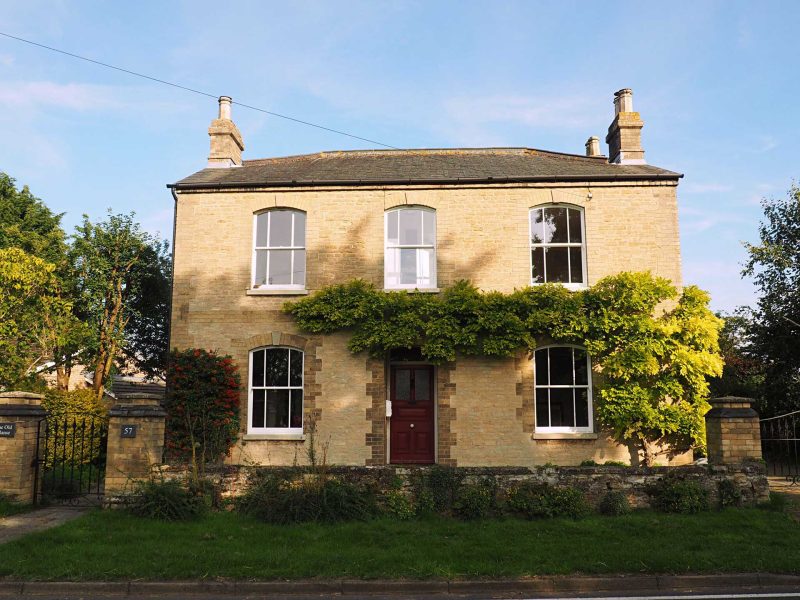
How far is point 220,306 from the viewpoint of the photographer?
1436 centimetres

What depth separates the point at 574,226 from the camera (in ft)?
48.0

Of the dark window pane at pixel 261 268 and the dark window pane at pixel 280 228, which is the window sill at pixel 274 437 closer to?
the dark window pane at pixel 261 268

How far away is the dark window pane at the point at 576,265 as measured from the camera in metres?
14.4

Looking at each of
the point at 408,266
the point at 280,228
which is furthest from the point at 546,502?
the point at 280,228

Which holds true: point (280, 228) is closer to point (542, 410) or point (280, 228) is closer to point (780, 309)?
point (542, 410)

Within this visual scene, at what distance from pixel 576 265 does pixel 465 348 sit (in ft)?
11.4

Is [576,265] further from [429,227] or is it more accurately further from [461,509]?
[461,509]

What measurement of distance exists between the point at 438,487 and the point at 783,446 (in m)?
12.5

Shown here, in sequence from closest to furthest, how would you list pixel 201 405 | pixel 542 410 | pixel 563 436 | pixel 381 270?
pixel 201 405 → pixel 563 436 → pixel 542 410 → pixel 381 270

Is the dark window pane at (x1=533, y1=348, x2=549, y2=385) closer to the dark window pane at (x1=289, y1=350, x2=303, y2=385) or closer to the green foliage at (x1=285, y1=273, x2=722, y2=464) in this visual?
the green foliage at (x1=285, y1=273, x2=722, y2=464)

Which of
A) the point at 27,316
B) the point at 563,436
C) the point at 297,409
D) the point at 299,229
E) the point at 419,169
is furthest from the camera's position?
the point at 27,316

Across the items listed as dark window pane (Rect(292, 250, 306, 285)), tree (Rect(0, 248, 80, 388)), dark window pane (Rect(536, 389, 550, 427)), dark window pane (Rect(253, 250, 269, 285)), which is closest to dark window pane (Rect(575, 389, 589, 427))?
dark window pane (Rect(536, 389, 550, 427))

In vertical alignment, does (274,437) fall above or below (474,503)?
above

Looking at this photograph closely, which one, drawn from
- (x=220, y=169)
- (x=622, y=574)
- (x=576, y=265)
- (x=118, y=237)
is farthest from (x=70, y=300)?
(x=622, y=574)
